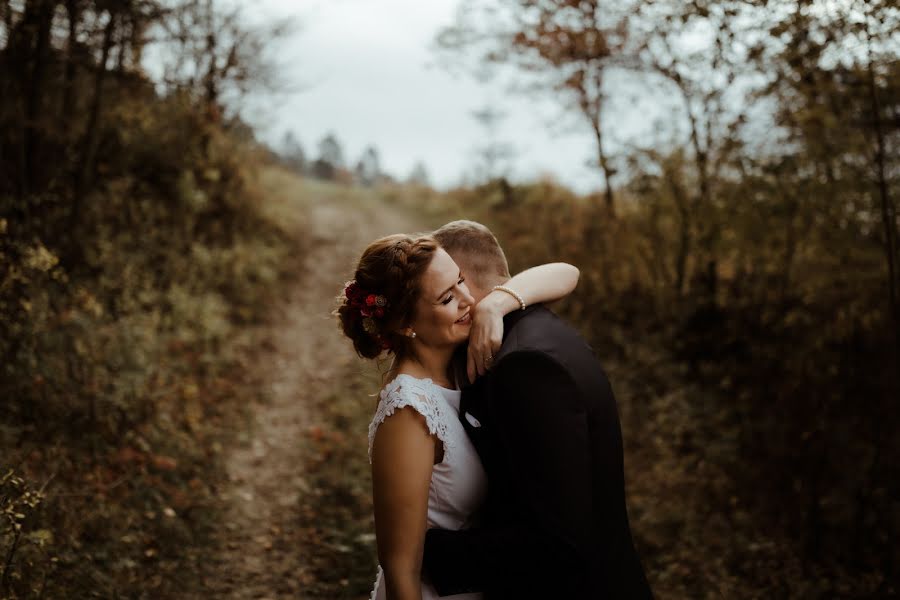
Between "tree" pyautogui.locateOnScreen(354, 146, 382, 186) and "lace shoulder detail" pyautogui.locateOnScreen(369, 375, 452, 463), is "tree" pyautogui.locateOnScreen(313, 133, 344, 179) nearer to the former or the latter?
"tree" pyautogui.locateOnScreen(354, 146, 382, 186)

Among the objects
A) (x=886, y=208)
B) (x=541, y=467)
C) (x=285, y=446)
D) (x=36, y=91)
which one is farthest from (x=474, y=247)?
(x=36, y=91)

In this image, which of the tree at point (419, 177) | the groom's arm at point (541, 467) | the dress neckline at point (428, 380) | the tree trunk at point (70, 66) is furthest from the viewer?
the tree at point (419, 177)

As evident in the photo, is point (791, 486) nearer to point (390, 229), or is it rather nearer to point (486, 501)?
point (486, 501)

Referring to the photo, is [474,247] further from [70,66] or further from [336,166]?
[336,166]

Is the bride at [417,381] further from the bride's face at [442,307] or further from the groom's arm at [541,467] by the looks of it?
the groom's arm at [541,467]

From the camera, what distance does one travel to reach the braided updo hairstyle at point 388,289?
8.51 ft

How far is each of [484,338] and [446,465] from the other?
0.46m

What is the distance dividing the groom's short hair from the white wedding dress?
57 centimetres

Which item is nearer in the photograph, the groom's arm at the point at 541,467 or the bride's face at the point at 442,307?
the groom's arm at the point at 541,467

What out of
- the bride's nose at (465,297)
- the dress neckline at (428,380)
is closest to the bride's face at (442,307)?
the bride's nose at (465,297)

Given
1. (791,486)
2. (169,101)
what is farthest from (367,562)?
(169,101)

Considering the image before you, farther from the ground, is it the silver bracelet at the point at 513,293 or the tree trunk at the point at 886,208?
the tree trunk at the point at 886,208

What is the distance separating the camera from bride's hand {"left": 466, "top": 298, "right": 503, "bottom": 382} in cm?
241

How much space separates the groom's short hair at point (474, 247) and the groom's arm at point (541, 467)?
781mm
